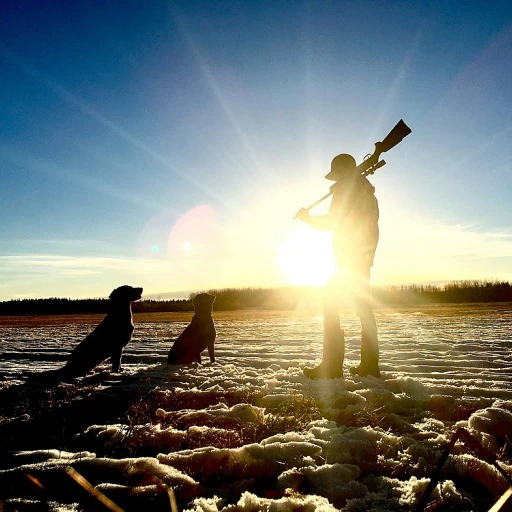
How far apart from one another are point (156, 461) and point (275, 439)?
80 centimetres

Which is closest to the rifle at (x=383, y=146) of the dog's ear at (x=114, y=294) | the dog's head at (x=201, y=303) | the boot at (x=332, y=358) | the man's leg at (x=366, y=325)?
the man's leg at (x=366, y=325)

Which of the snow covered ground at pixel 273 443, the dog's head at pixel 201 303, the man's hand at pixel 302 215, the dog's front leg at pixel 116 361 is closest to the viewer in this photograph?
the snow covered ground at pixel 273 443

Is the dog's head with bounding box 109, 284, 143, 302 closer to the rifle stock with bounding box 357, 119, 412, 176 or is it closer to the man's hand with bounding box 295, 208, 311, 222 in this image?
the man's hand with bounding box 295, 208, 311, 222

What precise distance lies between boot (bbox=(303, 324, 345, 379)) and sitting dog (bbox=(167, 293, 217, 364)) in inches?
90.0

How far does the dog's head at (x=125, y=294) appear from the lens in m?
6.13

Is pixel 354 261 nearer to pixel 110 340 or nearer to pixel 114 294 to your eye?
pixel 110 340

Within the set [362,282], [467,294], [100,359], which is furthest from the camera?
[467,294]

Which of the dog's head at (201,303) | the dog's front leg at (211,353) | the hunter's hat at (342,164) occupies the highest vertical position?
the hunter's hat at (342,164)

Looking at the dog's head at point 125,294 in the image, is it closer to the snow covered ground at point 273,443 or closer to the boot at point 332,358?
the snow covered ground at point 273,443

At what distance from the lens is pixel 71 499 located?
5.90ft

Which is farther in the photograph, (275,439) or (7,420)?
(7,420)

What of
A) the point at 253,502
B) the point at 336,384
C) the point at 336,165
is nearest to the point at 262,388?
the point at 336,384

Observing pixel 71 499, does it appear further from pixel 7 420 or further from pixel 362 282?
pixel 362 282

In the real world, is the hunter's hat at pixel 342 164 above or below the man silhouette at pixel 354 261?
above
